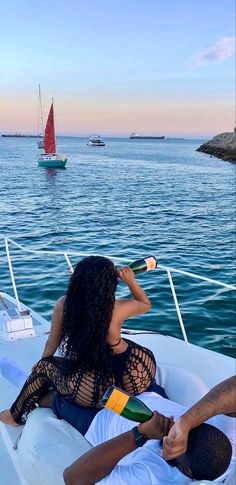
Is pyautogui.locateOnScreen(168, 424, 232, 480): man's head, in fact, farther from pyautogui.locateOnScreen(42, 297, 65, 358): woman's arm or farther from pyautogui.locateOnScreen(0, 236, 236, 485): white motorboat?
pyautogui.locateOnScreen(42, 297, 65, 358): woman's arm

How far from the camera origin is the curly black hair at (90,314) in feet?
7.82

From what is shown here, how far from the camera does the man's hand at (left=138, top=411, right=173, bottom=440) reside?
1.87 m

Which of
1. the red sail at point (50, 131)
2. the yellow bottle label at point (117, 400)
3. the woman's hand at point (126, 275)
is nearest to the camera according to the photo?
the yellow bottle label at point (117, 400)

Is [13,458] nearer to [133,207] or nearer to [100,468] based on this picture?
[100,468]

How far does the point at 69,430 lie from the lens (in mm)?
2490

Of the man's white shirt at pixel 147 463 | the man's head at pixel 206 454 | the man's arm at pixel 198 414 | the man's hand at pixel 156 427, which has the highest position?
the man's arm at pixel 198 414

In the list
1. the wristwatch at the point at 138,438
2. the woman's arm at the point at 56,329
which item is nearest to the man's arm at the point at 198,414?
the wristwatch at the point at 138,438

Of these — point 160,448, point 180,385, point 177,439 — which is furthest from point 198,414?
point 180,385

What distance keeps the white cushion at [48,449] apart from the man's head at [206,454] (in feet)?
2.10

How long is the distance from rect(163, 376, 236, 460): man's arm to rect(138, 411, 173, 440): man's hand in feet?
→ 0.27

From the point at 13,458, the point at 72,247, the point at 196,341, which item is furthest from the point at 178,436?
the point at 72,247

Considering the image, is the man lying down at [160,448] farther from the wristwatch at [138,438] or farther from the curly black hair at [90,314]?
the curly black hair at [90,314]

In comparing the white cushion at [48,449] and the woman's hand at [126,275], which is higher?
the woman's hand at [126,275]

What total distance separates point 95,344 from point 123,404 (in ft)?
2.12
